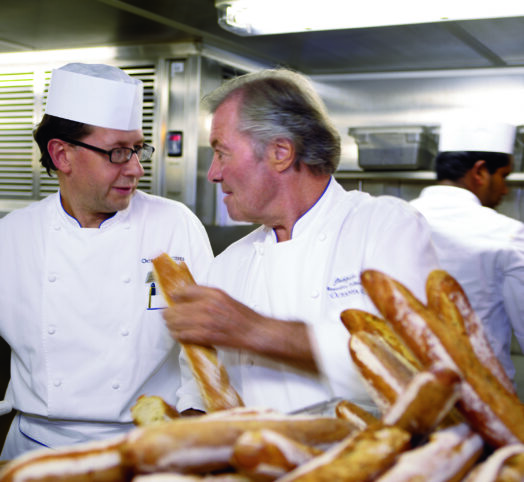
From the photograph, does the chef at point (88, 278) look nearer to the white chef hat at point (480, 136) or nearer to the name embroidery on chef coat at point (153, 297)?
the name embroidery on chef coat at point (153, 297)

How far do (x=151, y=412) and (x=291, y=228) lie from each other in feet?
2.04

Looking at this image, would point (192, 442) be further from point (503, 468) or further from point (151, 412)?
point (151, 412)

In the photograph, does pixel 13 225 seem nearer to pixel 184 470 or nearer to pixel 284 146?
pixel 284 146

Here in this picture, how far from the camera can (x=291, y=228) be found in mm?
1474

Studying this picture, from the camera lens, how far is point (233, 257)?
1.59 m

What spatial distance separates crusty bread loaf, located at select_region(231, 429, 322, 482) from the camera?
1.88 ft

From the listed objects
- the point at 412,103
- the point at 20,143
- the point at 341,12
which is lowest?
the point at 20,143

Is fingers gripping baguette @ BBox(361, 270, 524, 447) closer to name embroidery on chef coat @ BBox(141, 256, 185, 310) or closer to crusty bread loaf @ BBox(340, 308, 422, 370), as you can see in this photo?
crusty bread loaf @ BBox(340, 308, 422, 370)

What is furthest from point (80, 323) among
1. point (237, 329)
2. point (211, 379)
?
point (237, 329)

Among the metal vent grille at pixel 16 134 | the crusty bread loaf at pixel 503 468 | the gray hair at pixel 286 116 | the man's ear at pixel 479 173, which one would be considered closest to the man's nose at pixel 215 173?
the gray hair at pixel 286 116

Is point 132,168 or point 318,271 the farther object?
point 132,168

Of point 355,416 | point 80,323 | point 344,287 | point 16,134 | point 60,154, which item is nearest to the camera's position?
point 355,416

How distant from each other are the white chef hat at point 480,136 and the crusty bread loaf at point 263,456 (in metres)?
2.33

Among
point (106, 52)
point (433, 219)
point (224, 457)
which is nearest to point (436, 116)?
point (433, 219)
